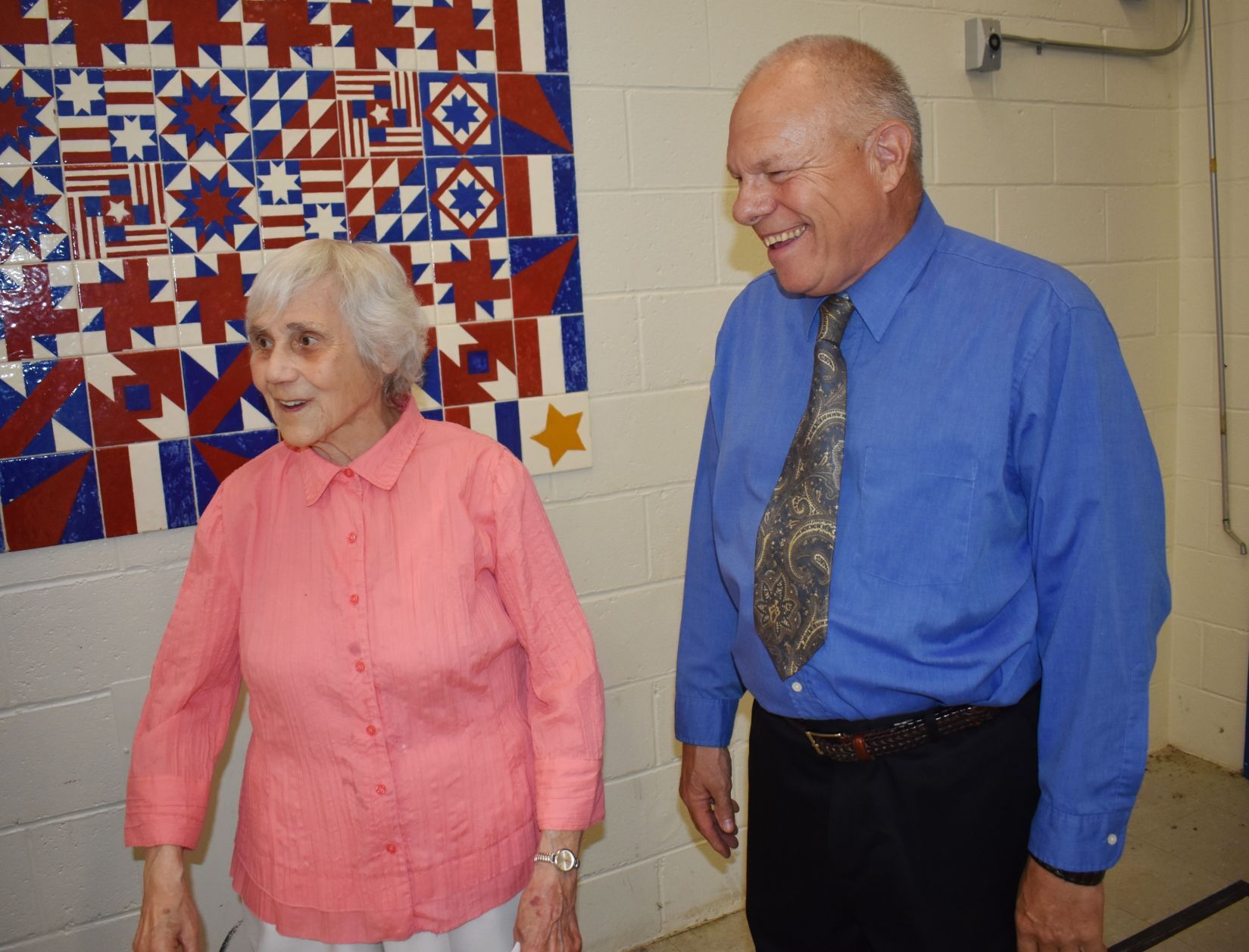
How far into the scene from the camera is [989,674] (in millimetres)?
1311

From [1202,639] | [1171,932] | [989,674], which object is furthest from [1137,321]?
[989,674]

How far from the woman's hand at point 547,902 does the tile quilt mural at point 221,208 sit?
957 millimetres

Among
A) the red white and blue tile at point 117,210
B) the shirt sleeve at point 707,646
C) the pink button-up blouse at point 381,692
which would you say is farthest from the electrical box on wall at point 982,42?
the red white and blue tile at point 117,210

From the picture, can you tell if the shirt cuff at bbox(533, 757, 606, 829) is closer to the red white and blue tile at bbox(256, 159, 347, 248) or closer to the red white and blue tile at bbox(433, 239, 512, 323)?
the red white and blue tile at bbox(433, 239, 512, 323)

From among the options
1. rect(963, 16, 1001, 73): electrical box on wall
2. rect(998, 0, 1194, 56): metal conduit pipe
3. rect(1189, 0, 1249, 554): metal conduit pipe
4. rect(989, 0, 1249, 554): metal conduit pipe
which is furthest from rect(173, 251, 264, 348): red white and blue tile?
rect(1189, 0, 1249, 554): metal conduit pipe

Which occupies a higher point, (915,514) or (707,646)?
(915,514)

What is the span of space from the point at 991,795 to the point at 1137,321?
2.15 meters

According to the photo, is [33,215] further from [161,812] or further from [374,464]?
[161,812]

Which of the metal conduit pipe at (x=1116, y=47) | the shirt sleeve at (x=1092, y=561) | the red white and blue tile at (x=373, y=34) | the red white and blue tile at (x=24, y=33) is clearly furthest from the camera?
the metal conduit pipe at (x=1116, y=47)

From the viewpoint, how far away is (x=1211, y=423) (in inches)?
121

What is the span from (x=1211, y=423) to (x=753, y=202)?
2279mm

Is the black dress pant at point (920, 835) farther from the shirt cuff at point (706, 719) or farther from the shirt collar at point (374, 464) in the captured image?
the shirt collar at point (374, 464)

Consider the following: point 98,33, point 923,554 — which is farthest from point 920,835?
point 98,33

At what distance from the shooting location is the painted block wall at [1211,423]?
9.64 feet
